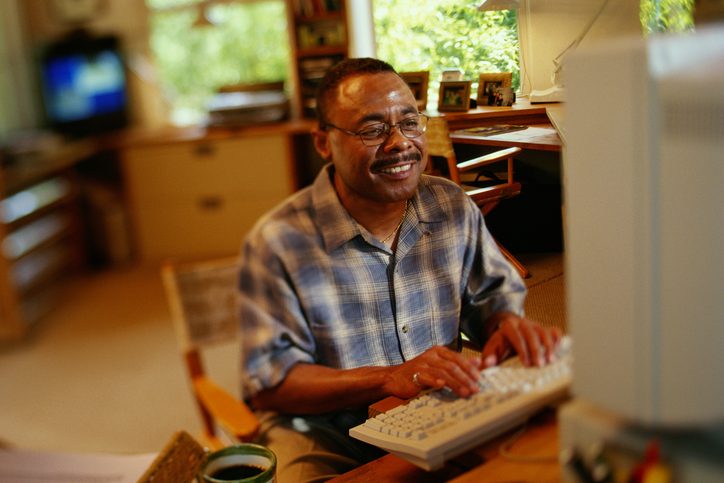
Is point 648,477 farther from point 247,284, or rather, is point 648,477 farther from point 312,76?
point 312,76

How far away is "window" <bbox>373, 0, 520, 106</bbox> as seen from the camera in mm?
863

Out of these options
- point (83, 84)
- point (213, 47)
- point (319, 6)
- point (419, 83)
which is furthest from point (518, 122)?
point (83, 84)

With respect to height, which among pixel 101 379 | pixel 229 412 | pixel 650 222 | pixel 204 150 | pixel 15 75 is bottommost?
pixel 101 379

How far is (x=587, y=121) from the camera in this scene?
50cm

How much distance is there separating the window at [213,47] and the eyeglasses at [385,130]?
3.34 metres

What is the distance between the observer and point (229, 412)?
122 centimetres

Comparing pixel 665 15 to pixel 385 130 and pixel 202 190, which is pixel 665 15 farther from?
pixel 202 190

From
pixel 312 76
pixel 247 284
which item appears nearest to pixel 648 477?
pixel 247 284

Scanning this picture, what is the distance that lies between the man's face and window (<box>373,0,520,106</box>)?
0.20 ft

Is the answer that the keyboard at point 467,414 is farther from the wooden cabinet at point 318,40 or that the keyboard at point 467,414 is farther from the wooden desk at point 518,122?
the wooden cabinet at point 318,40

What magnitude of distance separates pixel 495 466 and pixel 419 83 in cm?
53

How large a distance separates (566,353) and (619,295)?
0.28 meters

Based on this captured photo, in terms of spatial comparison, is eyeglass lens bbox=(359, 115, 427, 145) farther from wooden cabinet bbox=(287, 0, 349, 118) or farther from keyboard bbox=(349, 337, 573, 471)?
wooden cabinet bbox=(287, 0, 349, 118)

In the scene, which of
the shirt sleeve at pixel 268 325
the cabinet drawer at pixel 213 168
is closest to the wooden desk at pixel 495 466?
the shirt sleeve at pixel 268 325
